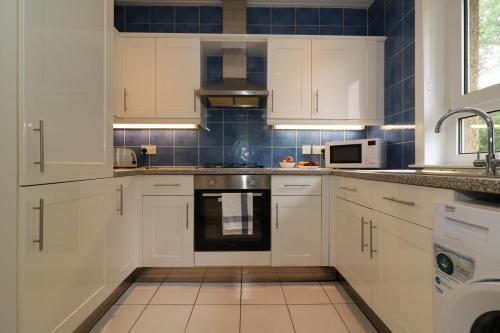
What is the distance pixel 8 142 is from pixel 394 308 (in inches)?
65.7

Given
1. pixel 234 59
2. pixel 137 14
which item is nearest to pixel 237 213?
pixel 234 59

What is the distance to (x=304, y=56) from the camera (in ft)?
8.38

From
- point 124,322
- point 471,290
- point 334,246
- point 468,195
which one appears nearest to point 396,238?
point 468,195

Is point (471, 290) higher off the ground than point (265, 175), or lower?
lower

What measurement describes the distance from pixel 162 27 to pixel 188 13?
29 centimetres

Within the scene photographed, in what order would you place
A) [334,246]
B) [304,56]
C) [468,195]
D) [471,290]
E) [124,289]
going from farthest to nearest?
[304,56], [334,246], [124,289], [468,195], [471,290]

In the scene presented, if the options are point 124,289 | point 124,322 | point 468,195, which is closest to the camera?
point 468,195

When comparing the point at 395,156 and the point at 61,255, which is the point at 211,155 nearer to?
the point at 395,156

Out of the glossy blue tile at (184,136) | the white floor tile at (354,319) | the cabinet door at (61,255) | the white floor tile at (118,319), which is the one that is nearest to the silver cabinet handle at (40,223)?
the cabinet door at (61,255)

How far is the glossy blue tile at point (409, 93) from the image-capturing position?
2070mm

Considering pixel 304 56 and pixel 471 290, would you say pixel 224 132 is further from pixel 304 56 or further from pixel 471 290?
pixel 471 290

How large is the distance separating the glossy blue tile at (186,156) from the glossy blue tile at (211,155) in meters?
0.06

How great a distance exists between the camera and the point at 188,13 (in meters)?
2.84

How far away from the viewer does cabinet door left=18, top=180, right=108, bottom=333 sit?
102 centimetres
